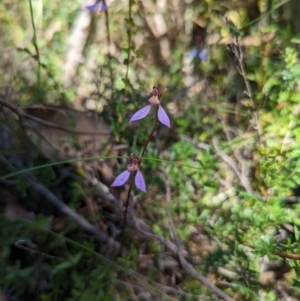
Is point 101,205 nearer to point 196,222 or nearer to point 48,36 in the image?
point 196,222

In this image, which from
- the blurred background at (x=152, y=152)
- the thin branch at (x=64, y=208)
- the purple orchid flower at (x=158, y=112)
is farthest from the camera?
the thin branch at (x=64, y=208)

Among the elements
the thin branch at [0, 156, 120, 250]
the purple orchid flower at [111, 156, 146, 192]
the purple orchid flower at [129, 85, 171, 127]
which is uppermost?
the purple orchid flower at [129, 85, 171, 127]

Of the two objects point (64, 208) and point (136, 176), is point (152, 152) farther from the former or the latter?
point (136, 176)

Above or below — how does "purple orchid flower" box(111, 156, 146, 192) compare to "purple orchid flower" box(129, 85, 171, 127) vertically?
below

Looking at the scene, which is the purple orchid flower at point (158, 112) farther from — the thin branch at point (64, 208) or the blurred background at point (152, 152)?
the thin branch at point (64, 208)

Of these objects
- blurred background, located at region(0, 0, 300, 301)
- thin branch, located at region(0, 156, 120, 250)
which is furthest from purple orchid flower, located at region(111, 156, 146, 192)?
thin branch, located at region(0, 156, 120, 250)

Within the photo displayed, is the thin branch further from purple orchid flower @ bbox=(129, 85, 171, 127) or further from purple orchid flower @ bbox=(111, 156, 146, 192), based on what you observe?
purple orchid flower @ bbox=(129, 85, 171, 127)

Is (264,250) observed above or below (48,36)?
below

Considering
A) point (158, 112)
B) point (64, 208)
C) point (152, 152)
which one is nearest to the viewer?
point (158, 112)

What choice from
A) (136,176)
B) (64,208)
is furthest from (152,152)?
(136,176)

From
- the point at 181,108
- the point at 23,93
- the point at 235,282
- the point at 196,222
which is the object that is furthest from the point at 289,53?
the point at 23,93

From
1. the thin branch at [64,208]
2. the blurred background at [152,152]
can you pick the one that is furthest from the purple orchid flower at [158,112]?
the thin branch at [64,208]
